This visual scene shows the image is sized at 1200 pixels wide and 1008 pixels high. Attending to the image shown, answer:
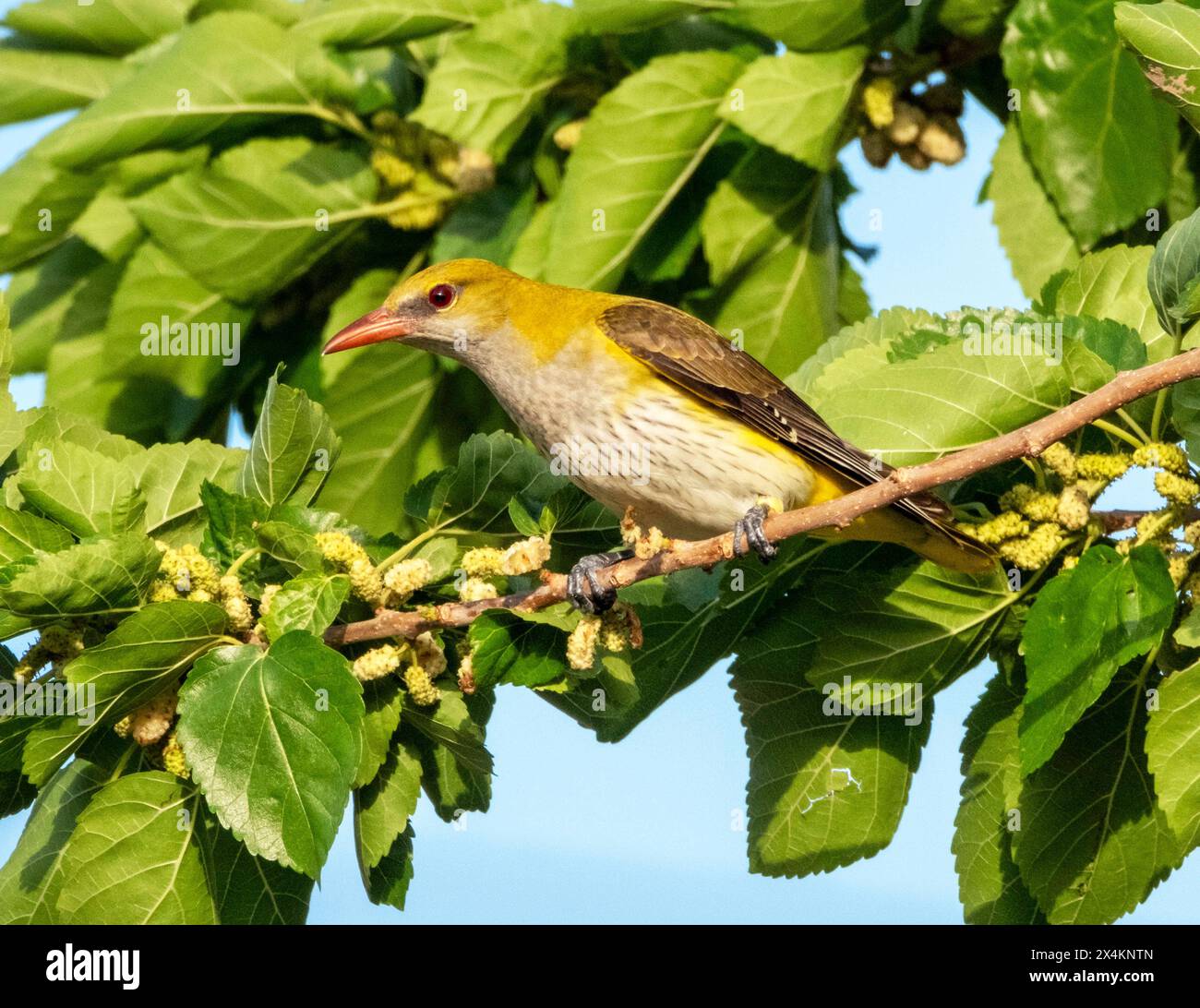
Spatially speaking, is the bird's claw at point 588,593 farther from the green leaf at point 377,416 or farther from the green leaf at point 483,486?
the green leaf at point 377,416

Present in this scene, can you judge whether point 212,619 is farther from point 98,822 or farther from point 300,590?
point 98,822

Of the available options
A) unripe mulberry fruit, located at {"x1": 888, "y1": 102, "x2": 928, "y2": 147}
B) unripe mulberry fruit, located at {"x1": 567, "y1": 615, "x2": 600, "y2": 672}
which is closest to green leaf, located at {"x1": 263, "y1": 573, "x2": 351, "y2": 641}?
unripe mulberry fruit, located at {"x1": 567, "y1": 615, "x2": 600, "y2": 672}

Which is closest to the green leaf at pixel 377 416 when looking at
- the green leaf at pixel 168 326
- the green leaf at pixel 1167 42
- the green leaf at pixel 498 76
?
the green leaf at pixel 168 326

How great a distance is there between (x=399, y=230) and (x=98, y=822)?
260cm

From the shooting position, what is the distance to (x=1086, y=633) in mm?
2596

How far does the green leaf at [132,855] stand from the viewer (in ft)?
9.38

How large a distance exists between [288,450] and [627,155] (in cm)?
165

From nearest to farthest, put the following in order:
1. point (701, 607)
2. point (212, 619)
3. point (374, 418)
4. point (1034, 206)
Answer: point (212, 619), point (701, 607), point (1034, 206), point (374, 418)

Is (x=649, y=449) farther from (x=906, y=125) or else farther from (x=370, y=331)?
(x=906, y=125)

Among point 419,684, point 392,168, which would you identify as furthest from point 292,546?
point 392,168

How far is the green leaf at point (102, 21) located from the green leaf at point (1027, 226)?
3.00 meters

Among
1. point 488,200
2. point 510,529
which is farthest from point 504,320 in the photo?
point 510,529

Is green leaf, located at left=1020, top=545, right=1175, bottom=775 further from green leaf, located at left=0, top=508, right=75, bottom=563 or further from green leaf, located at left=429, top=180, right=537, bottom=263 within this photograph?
green leaf, located at left=429, top=180, right=537, bottom=263

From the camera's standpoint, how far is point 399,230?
4.98 meters
